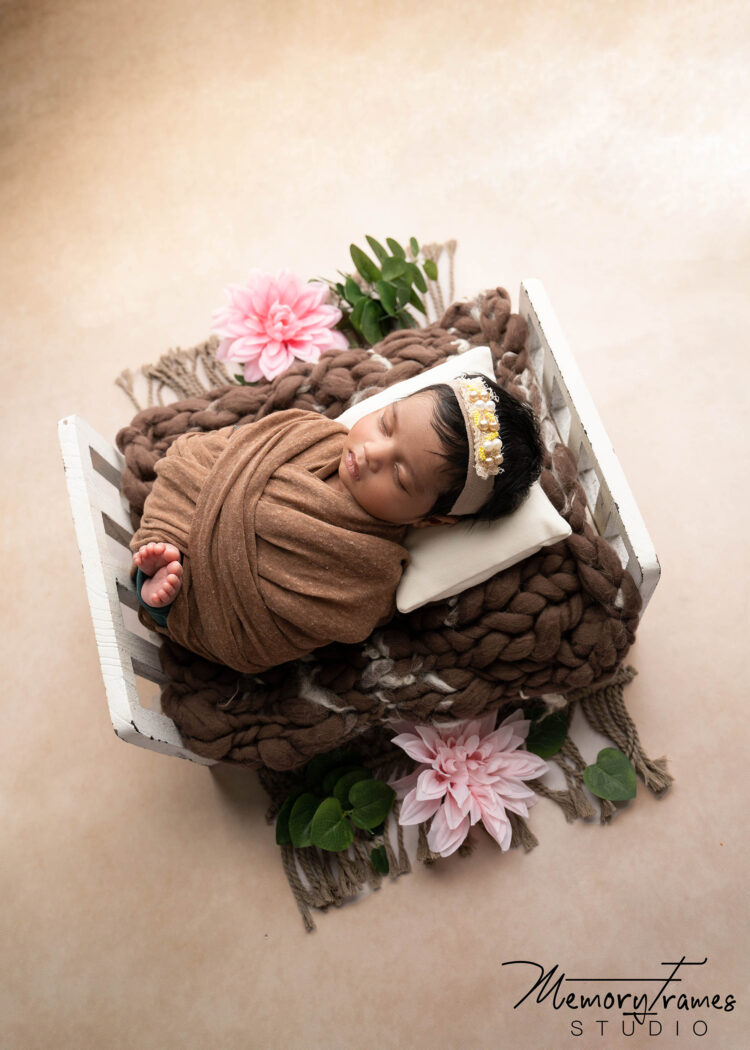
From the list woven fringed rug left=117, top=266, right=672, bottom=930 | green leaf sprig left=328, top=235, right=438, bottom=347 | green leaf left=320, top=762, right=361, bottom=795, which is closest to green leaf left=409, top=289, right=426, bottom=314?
green leaf sprig left=328, top=235, right=438, bottom=347

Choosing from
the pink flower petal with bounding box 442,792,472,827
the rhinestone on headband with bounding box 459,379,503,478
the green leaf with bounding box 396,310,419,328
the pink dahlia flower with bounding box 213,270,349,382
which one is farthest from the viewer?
the green leaf with bounding box 396,310,419,328

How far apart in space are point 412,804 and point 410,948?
258 millimetres

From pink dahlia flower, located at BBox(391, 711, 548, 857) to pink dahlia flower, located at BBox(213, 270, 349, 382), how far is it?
760 mm

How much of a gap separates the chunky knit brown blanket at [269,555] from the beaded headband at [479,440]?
0.15m

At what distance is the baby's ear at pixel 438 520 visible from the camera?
1.23m

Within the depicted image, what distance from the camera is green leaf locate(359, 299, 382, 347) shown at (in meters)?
1.75

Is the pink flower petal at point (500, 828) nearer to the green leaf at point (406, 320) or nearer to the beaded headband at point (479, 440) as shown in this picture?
the beaded headband at point (479, 440)

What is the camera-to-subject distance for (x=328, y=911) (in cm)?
148

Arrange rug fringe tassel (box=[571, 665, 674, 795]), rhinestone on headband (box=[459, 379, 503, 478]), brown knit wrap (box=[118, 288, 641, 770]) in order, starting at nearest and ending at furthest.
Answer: rhinestone on headband (box=[459, 379, 503, 478]), brown knit wrap (box=[118, 288, 641, 770]), rug fringe tassel (box=[571, 665, 674, 795])

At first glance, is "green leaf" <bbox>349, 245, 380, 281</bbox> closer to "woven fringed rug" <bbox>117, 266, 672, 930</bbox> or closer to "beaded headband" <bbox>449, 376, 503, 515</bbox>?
"woven fringed rug" <bbox>117, 266, 672, 930</bbox>

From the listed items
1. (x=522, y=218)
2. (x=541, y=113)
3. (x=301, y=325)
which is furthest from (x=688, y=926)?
(x=541, y=113)

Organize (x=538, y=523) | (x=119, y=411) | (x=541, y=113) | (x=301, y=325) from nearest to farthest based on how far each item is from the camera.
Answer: (x=538, y=523), (x=301, y=325), (x=119, y=411), (x=541, y=113)

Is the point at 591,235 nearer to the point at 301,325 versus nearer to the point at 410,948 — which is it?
the point at 301,325

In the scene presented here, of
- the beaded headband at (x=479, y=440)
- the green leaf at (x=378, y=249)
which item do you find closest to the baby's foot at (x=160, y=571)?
the beaded headband at (x=479, y=440)
